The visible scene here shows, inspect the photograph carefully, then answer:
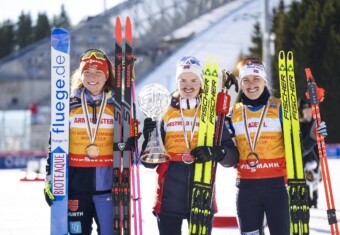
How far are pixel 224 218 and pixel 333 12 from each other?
16.9 m

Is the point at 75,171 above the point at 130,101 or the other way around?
the other way around

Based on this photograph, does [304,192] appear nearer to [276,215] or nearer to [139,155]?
[276,215]

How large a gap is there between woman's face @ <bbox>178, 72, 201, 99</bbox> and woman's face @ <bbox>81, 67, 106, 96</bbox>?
59cm

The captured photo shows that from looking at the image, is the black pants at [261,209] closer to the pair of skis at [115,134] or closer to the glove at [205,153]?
the glove at [205,153]

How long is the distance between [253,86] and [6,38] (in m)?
65.8

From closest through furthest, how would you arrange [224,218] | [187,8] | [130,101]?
[130,101] → [224,218] → [187,8]

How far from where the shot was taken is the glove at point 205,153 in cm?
425

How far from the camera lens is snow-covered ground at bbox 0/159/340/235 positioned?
23.1 feet

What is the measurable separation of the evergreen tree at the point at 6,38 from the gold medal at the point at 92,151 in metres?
65.1

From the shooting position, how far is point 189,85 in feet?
14.8

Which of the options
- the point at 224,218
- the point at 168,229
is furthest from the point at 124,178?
the point at 224,218

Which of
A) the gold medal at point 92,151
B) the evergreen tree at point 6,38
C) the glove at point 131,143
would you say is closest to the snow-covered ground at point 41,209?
the glove at point 131,143

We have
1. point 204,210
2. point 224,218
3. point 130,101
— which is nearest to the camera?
point 204,210

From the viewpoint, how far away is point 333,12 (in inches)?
886
